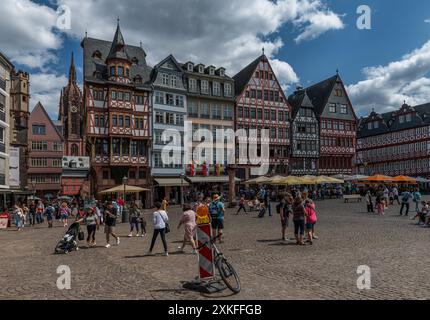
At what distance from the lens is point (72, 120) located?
71.2 metres

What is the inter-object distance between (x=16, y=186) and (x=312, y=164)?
125ft

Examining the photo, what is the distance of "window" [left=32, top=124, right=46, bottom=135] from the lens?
187 feet

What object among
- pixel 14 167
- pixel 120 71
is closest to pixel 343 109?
pixel 120 71

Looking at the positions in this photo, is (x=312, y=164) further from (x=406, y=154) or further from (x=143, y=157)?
(x=143, y=157)

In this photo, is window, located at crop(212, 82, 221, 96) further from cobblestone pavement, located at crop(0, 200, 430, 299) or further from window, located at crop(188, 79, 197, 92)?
cobblestone pavement, located at crop(0, 200, 430, 299)

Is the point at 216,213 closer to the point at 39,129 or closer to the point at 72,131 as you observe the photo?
the point at 39,129

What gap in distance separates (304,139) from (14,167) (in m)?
36.9

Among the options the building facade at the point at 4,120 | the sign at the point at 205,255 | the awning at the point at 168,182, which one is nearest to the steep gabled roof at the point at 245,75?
the awning at the point at 168,182

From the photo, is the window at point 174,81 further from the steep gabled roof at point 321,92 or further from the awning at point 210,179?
the steep gabled roof at point 321,92

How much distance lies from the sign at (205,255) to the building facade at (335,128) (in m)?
49.1

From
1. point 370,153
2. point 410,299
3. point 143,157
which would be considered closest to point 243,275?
point 410,299

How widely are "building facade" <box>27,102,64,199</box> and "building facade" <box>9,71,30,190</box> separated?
436 inches

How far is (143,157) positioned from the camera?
136 feet

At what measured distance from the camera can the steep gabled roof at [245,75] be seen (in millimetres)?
49484
